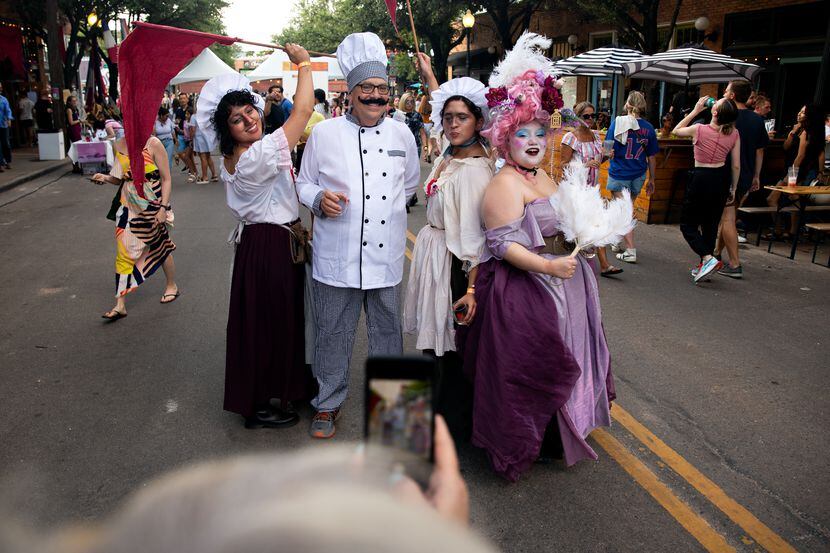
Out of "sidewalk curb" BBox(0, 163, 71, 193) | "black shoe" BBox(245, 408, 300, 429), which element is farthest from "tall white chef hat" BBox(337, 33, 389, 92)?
"sidewalk curb" BBox(0, 163, 71, 193)

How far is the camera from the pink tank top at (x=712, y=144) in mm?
7367

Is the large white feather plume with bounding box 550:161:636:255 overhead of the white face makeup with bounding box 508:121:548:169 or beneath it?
beneath

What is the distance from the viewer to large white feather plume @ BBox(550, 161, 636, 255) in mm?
3381

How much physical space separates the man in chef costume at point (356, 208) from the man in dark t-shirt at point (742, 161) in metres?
5.06

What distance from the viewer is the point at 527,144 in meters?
3.53

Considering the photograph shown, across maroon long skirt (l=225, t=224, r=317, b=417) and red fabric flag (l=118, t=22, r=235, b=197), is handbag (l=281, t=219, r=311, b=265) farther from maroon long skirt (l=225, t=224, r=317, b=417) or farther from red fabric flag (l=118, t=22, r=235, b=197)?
red fabric flag (l=118, t=22, r=235, b=197)

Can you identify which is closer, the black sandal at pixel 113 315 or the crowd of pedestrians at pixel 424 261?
the crowd of pedestrians at pixel 424 261

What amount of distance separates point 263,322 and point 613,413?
227cm

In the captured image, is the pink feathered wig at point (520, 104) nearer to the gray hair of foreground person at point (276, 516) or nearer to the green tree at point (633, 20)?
the gray hair of foreground person at point (276, 516)

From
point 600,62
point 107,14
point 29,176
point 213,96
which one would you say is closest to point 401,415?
point 213,96

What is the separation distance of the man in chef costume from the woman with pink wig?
22.4 inches

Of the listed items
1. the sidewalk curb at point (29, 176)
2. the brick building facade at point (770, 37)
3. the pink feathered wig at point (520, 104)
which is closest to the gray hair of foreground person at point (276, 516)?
the pink feathered wig at point (520, 104)

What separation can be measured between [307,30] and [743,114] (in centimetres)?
6490

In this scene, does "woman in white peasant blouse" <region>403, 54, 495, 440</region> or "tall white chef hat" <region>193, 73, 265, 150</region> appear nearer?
"woman in white peasant blouse" <region>403, 54, 495, 440</region>
